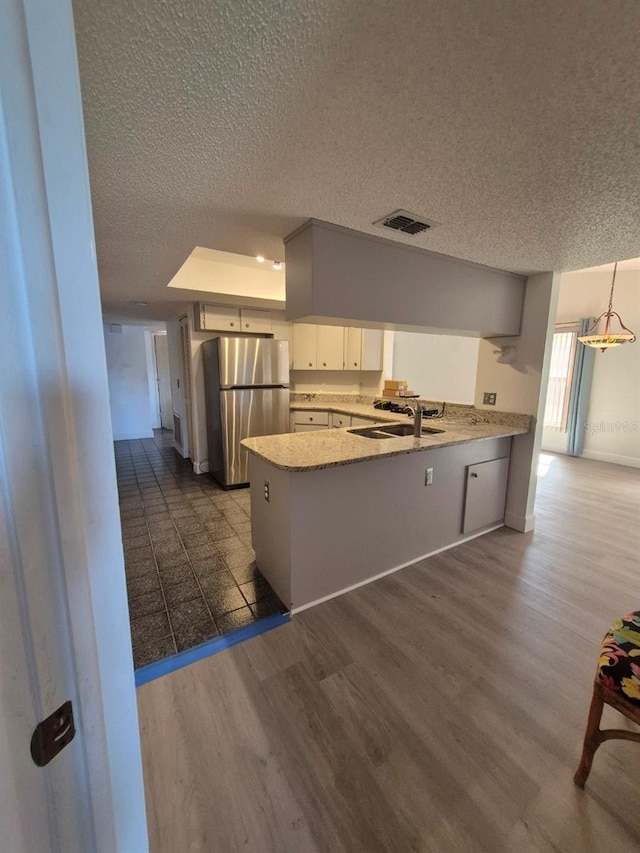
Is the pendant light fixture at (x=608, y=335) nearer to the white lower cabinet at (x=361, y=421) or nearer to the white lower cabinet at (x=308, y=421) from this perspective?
the white lower cabinet at (x=361, y=421)

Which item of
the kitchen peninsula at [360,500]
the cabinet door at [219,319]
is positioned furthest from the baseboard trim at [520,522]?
the cabinet door at [219,319]

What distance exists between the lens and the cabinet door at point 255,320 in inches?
168

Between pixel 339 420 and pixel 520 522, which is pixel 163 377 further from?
pixel 520 522

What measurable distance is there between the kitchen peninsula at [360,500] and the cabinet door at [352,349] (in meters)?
1.90

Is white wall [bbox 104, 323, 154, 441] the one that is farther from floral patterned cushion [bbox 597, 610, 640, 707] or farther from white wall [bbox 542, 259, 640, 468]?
white wall [bbox 542, 259, 640, 468]

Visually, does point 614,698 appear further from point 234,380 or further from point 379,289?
point 234,380

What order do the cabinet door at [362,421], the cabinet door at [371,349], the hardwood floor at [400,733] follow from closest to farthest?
the hardwood floor at [400,733] → the cabinet door at [362,421] → the cabinet door at [371,349]

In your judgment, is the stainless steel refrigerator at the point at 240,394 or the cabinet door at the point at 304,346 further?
the cabinet door at the point at 304,346

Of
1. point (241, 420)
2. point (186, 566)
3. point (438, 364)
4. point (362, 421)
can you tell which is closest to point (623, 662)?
point (186, 566)

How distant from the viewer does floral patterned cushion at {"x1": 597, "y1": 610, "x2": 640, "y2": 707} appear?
109 centimetres

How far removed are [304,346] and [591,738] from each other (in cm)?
434

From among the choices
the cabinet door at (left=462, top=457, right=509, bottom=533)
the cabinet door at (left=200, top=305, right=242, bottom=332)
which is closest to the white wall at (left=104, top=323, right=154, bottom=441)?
the cabinet door at (left=200, top=305, right=242, bottom=332)

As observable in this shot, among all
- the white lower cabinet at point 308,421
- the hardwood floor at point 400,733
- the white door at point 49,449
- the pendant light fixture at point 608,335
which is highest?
the pendant light fixture at point 608,335

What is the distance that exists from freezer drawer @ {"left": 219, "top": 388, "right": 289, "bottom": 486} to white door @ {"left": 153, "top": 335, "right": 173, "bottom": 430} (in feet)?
14.1
